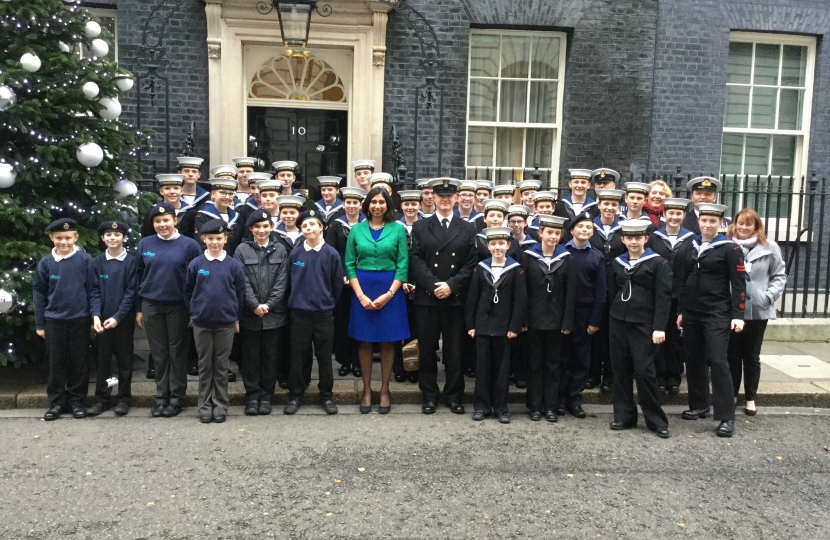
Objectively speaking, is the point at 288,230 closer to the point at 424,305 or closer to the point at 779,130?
the point at 424,305

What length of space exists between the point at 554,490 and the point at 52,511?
10.3 feet

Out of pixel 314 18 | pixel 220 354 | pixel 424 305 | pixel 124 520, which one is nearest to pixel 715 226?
pixel 424 305

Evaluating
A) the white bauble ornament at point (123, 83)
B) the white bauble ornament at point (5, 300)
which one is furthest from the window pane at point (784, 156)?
the white bauble ornament at point (5, 300)

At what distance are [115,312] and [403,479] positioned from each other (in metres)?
3.12

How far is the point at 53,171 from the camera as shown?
7.04m

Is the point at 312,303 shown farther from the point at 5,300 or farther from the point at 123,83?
the point at 123,83

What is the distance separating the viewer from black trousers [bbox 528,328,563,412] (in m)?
6.92

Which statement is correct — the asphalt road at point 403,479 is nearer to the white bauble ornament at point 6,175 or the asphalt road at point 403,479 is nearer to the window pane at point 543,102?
the white bauble ornament at point 6,175

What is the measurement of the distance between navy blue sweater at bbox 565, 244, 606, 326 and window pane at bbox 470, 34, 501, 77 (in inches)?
208

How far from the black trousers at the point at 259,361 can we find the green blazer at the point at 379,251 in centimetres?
92

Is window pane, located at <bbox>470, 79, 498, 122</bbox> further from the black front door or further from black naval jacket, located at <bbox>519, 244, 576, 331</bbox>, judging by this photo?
black naval jacket, located at <bbox>519, 244, 576, 331</bbox>

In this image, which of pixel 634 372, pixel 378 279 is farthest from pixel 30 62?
pixel 634 372

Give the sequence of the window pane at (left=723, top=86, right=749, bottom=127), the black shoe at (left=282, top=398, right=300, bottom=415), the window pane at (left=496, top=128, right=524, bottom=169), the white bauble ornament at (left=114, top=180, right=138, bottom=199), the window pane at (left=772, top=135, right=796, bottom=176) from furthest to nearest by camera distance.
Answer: the window pane at (left=772, top=135, right=796, bottom=176) → the window pane at (left=723, top=86, right=749, bottom=127) → the window pane at (left=496, top=128, right=524, bottom=169) → the white bauble ornament at (left=114, top=180, right=138, bottom=199) → the black shoe at (left=282, top=398, right=300, bottom=415)

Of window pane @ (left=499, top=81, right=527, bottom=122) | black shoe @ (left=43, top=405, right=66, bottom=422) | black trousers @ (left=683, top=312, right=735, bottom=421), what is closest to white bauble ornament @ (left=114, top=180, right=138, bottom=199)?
black shoe @ (left=43, top=405, right=66, bottom=422)
